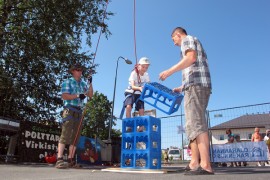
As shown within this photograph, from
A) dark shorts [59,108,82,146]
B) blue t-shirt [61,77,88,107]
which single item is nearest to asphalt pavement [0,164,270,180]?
dark shorts [59,108,82,146]

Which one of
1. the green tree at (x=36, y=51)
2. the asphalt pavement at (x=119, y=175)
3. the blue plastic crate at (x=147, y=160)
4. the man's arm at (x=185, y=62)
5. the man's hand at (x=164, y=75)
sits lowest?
the asphalt pavement at (x=119, y=175)

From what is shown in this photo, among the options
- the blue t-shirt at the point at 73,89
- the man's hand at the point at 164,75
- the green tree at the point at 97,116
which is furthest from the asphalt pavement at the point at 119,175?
the green tree at the point at 97,116

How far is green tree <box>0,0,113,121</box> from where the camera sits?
13258mm

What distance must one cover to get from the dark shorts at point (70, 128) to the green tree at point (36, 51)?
8.48 meters

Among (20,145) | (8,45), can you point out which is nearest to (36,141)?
(20,145)

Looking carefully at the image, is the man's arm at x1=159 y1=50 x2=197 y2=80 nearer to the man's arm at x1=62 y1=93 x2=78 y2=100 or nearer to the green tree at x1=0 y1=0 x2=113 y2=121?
the man's arm at x1=62 y1=93 x2=78 y2=100

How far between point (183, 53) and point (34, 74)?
12207 millimetres

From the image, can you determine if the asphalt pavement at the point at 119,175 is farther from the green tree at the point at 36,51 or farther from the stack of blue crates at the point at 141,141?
the green tree at the point at 36,51

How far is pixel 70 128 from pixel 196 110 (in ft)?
→ 8.78

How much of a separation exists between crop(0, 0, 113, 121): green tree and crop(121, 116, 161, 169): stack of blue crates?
30.8ft

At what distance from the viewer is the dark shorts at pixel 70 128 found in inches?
201

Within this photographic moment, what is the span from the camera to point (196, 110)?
346cm

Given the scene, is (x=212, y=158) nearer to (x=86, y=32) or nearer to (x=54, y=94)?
(x=54, y=94)

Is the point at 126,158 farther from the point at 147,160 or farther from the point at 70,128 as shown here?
the point at 70,128
